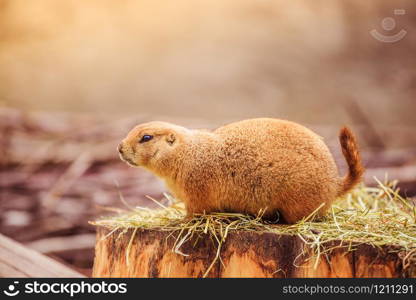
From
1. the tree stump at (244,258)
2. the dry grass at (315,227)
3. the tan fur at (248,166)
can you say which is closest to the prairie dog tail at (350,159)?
the tan fur at (248,166)

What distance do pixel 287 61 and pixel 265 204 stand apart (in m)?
1.77

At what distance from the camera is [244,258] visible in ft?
5.39

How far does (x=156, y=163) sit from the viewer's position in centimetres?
189

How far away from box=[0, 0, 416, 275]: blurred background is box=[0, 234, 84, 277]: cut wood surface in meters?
0.97

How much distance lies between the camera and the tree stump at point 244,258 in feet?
4.97

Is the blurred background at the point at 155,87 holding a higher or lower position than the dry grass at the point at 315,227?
higher

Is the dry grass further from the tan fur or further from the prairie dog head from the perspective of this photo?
the prairie dog head

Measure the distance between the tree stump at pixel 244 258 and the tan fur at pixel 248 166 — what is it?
0.20 m

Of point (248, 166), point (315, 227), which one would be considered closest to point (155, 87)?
point (248, 166)

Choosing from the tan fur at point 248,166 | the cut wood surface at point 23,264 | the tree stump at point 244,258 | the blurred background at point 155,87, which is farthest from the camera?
the blurred background at point 155,87

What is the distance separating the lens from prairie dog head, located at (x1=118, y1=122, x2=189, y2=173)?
187 cm

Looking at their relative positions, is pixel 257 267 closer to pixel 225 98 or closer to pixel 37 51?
pixel 225 98

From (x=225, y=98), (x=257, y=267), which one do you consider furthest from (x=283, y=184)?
(x=225, y=98)

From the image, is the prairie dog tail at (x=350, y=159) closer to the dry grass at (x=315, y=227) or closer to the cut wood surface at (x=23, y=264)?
the dry grass at (x=315, y=227)
